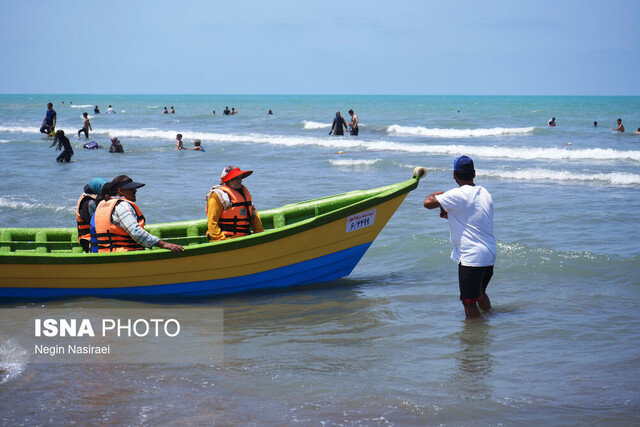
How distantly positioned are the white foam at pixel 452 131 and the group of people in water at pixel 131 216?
32084 mm

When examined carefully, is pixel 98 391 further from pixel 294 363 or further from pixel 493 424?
pixel 493 424

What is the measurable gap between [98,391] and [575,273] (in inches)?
241

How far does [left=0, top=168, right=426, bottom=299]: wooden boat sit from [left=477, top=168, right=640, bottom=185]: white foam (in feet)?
37.1

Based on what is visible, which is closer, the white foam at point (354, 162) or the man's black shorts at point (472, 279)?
the man's black shorts at point (472, 279)

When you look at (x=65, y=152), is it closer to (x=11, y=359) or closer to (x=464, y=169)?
(x=11, y=359)

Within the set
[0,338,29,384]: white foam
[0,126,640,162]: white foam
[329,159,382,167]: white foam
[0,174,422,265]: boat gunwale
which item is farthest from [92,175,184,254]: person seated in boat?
[0,126,640,162]: white foam

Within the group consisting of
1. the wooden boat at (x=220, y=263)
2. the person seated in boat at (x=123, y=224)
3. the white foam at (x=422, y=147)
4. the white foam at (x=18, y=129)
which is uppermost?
the white foam at (x=18, y=129)

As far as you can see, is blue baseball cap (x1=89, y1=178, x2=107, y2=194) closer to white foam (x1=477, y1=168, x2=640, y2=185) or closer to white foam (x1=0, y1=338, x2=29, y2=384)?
white foam (x1=0, y1=338, x2=29, y2=384)

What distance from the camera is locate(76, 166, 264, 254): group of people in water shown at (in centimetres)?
686

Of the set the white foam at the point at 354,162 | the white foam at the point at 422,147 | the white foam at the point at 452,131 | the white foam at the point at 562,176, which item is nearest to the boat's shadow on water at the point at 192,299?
the white foam at the point at 562,176

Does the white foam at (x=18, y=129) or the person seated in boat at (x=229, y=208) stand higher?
the white foam at (x=18, y=129)

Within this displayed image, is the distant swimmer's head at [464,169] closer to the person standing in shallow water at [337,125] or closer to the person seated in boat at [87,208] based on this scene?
the person seated in boat at [87,208]

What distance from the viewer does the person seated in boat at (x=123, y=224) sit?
683 cm

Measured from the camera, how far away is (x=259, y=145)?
31562 mm
